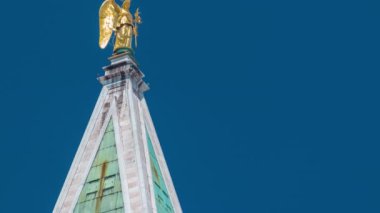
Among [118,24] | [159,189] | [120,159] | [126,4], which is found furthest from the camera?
[126,4]

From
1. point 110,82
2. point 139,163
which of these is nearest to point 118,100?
point 110,82

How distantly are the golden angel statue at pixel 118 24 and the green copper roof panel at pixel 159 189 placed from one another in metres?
5.60

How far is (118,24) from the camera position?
63.6 metres

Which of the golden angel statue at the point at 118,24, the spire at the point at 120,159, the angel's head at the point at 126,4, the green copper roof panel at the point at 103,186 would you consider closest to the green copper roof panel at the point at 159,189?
the spire at the point at 120,159

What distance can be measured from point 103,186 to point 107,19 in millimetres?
10782

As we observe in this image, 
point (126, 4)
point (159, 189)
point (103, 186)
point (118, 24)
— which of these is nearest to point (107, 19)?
point (118, 24)

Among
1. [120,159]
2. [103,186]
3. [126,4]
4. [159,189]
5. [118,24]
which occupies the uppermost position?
[126,4]

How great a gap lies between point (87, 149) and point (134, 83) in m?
4.44

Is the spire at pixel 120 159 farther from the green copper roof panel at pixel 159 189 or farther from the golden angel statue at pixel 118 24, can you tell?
the golden angel statue at pixel 118 24

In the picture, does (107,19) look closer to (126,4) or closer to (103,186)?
(126,4)

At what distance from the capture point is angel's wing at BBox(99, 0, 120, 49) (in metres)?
63.2

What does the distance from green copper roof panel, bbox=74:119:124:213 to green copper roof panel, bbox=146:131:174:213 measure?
1661 millimetres

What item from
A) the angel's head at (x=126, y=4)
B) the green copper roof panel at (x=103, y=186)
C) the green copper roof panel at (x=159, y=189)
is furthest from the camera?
the angel's head at (x=126, y=4)

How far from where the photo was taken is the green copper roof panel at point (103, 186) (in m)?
55.1
